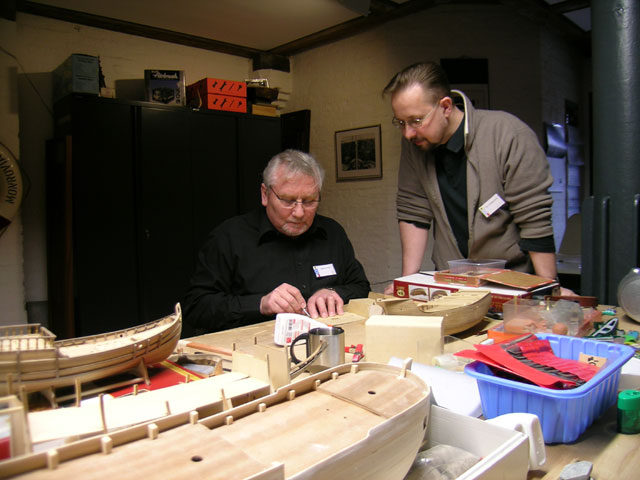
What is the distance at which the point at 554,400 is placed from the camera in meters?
0.91

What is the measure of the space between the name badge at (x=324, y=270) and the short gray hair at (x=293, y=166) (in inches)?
16.4

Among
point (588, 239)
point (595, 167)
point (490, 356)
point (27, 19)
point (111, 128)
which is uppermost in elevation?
point (27, 19)

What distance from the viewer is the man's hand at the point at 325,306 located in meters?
2.02

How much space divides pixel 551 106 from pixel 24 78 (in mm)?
5482

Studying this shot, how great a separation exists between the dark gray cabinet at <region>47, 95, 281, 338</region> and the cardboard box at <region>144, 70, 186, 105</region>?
0.11 metres

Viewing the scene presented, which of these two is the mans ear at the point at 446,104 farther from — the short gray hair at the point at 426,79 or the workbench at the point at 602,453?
the workbench at the point at 602,453

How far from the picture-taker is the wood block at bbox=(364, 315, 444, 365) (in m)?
1.33

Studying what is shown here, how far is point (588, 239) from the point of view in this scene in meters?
2.65

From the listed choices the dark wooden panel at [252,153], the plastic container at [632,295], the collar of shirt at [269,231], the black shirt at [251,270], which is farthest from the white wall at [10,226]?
the plastic container at [632,295]

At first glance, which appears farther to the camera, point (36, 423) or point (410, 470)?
point (410, 470)

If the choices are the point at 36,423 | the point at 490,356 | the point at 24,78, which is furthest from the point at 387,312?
the point at 24,78

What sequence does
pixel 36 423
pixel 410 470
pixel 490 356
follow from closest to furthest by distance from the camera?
pixel 36 423 < pixel 410 470 < pixel 490 356

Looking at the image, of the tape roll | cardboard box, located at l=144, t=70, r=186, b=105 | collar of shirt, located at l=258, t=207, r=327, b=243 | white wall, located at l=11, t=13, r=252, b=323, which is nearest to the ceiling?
white wall, located at l=11, t=13, r=252, b=323

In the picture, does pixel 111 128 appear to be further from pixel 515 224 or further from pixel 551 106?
pixel 551 106
